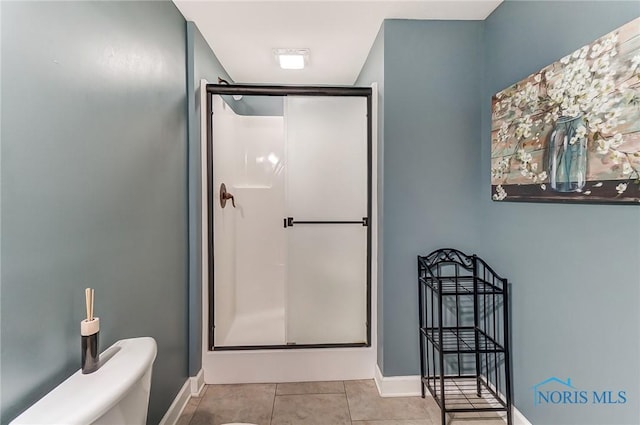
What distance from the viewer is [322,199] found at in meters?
2.24

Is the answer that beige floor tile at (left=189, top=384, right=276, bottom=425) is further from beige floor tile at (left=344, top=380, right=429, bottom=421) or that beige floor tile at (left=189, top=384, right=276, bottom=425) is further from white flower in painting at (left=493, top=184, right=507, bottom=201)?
white flower in painting at (left=493, top=184, right=507, bottom=201)

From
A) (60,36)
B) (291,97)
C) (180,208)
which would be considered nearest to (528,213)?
(291,97)

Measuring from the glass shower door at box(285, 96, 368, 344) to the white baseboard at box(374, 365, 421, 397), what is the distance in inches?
12.7

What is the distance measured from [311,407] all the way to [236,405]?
465 millimetres

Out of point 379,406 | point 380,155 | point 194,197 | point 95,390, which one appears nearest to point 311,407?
point 379,406

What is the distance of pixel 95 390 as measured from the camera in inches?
33.6

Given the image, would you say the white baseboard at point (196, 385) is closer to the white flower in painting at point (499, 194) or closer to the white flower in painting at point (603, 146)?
the white flower in painting at point (499, 194)

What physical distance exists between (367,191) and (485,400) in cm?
149

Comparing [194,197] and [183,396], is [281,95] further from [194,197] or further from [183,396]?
[183,396]

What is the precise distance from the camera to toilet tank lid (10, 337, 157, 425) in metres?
0.75

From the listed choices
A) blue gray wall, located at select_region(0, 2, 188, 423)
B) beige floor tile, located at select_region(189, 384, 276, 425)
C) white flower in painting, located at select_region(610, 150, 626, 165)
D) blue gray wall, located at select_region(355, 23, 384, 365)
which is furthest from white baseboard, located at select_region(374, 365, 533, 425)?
white flower in painting, located at select_region(610, 150, 626, 165)

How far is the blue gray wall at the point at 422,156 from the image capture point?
196cm

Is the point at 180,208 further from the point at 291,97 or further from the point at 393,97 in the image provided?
the point at 393,97

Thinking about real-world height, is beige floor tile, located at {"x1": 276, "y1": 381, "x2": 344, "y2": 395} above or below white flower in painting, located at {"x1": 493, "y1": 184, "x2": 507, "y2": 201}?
below
